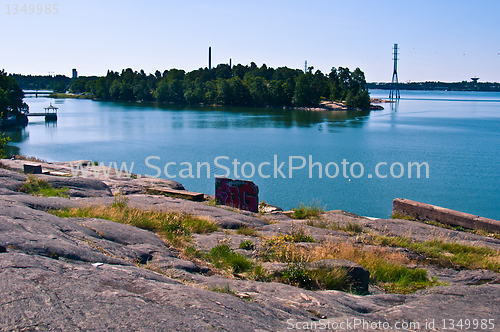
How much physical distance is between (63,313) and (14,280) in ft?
3.05

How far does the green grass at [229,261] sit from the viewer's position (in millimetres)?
8023

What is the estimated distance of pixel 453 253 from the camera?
11.5 m

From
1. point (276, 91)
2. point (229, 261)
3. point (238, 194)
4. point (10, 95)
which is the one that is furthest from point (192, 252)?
point (276, 91)

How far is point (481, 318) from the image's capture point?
19.5ft

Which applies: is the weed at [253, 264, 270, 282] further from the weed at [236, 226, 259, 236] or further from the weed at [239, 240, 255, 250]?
the weed at [236, 226, 259, 236]

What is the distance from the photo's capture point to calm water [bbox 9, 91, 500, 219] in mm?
31828

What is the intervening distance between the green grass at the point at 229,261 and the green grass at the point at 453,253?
5.61 meters

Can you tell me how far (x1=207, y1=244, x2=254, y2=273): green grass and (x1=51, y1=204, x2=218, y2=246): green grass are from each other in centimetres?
123

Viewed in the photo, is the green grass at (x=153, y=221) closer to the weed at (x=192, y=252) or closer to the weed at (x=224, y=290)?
the weed at (x=192, y=252)

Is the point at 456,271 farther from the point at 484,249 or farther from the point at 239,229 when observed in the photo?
the point at 239,229

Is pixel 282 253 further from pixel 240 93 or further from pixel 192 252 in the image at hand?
pixel 240 93

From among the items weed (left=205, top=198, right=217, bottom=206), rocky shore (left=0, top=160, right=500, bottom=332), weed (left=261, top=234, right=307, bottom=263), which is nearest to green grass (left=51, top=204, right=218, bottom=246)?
rocky shore (left=0, top=160, right=500, bottom=332)

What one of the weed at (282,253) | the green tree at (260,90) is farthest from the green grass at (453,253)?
the green tree at (260,90)

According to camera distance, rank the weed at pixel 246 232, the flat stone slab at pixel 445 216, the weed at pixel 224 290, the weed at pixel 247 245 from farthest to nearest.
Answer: the flat stone slab at pixel 445 216 → the weed at pixel 246 232 → the weed at pixel 247 245 → the weed at pixel 224 290
